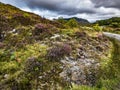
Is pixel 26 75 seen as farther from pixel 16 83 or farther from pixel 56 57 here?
pixel 56 57

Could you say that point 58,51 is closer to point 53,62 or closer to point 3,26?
point 53,62

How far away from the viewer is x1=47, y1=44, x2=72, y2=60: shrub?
57.9 ft

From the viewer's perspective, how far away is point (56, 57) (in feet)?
57.8

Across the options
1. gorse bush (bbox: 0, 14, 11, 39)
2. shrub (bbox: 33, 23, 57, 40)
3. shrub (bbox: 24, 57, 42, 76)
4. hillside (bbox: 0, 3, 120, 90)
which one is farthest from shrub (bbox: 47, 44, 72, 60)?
gorse bush (bbox: 0, 14, 11, 39)

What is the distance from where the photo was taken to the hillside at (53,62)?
14680 millimetres

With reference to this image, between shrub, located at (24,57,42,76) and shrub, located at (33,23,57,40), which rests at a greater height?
shrub, located at (33,23,57,40)

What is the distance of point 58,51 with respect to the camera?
1836 centimetres

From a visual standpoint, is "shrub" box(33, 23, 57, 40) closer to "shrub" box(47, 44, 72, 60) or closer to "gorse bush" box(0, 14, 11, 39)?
"shrub" box(47, 44, 72, 60)

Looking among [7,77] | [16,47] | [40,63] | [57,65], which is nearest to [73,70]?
[57,65]

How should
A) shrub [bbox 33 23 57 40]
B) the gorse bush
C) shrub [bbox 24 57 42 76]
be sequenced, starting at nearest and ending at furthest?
shrub [bbox 24 57 42 76] < shrub [bbox 33 23 57 40] < the gorse bush

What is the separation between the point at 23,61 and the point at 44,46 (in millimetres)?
3463

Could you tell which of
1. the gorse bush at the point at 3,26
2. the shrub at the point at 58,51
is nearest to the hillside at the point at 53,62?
the shrub at the point at 58,51

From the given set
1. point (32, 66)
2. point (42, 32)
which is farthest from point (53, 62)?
point (42, 32)

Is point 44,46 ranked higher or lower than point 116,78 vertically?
higher
